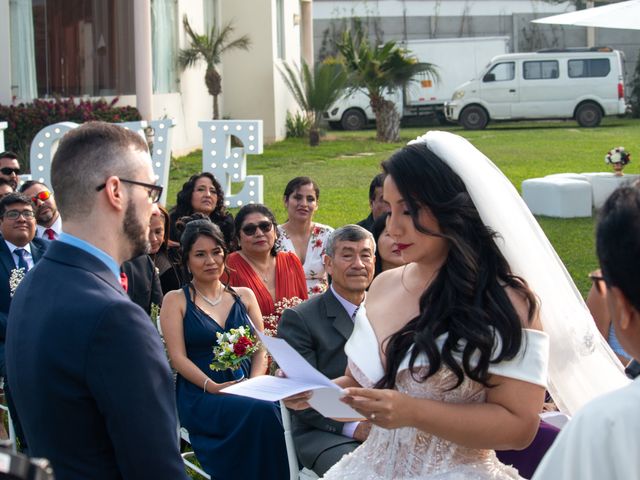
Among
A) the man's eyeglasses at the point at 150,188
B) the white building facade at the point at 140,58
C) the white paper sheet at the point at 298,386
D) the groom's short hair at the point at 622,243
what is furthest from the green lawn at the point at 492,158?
the groom's short hair at the point at 622,243

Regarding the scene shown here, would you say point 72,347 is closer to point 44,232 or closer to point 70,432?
point 70,432

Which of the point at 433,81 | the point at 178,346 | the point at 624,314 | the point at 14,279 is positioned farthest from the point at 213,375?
the point at 433,81

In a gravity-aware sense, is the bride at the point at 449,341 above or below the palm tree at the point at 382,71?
below

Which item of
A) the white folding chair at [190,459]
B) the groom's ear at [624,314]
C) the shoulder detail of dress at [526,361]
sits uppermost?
the groom's ear at [624,314]

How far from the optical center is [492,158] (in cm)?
2295

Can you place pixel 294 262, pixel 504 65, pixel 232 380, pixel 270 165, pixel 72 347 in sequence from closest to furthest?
pixel 72 347 < pixel 232 380 < pixel 294 262 < pixel 270 165 < pixel 504 65

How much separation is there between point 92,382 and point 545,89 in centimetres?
3052

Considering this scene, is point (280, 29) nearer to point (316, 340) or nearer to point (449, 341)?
point (316, 340)

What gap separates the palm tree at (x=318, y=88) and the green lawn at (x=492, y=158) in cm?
91

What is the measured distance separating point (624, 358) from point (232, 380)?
232cm

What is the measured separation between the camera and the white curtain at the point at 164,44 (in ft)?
71.9

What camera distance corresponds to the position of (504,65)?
31.3m

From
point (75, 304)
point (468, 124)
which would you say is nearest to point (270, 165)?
point (468, 124)

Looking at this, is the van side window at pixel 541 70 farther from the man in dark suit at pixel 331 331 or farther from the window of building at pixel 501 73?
the man in dark suit at pixel 331 331
